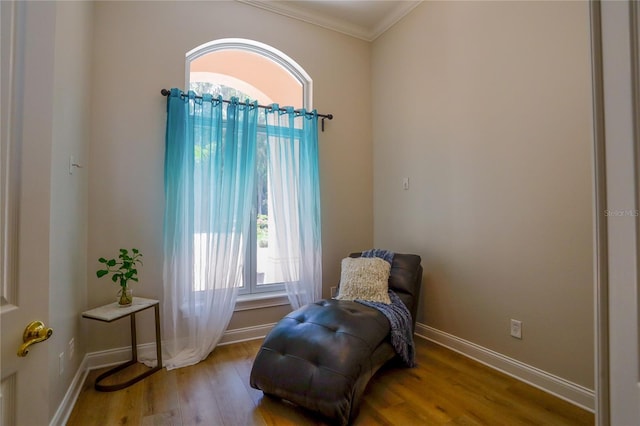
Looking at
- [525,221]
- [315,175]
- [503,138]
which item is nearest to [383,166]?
[315,175]

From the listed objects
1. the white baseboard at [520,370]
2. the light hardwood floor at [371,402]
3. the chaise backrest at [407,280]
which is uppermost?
the chaise backrest at [407,280]

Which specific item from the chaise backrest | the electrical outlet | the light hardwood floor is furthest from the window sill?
the electrical outlet

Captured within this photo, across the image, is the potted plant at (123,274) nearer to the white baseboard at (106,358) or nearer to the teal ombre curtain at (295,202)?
the white baseboard at (106,358)

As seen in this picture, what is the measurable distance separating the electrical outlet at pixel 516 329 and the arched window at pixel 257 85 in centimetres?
199

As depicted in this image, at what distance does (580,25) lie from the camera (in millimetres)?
1873

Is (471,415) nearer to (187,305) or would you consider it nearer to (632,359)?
(632,359)

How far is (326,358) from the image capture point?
5.67 ft

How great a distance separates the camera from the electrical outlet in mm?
2189

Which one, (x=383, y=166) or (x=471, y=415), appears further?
(x=383, y=166)

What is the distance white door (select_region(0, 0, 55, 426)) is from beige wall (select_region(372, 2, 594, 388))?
2.22 metres

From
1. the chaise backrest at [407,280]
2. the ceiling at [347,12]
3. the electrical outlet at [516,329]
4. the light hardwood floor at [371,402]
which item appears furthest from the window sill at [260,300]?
the ceiling at [347,12]

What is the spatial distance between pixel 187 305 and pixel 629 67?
2.80 metres

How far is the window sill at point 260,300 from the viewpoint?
2.89m

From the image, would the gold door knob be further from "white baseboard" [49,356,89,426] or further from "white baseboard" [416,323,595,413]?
"white baseboard" [416,323,595,413]
